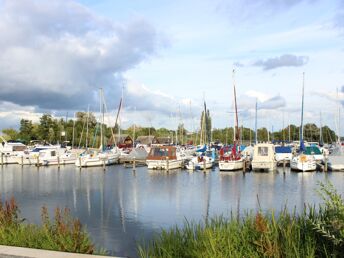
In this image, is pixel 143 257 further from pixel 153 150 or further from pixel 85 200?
pixel 153 150

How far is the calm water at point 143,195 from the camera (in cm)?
2134

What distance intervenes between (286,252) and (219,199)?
77.9 ft

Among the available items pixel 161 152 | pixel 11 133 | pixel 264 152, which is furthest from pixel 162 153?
pixel 11 133

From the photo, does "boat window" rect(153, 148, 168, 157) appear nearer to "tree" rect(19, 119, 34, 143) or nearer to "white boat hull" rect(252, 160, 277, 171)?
"white boat hull" rect(252, 160, 277, 171)

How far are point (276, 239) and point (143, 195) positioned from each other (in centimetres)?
2605

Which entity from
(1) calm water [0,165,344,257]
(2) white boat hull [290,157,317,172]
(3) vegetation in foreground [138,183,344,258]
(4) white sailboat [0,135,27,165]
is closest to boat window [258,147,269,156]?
(1) calm water [0,165,344,257]

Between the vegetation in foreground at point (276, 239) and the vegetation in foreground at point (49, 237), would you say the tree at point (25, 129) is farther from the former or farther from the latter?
the vegetation in foreground at point (276, 239)

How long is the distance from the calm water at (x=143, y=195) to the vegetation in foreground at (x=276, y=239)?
19.7 feet

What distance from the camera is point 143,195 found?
109 ft

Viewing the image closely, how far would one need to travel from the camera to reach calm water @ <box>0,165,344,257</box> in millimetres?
21344

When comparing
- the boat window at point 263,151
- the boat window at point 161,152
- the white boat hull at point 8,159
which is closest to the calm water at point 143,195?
the boat window at point 263,151

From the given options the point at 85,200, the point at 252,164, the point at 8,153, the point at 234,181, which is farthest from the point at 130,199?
the point at 8,153

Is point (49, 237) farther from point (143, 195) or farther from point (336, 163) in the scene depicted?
point (336, 163)

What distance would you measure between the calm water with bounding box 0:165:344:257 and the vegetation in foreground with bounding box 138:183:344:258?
19.7 feet
